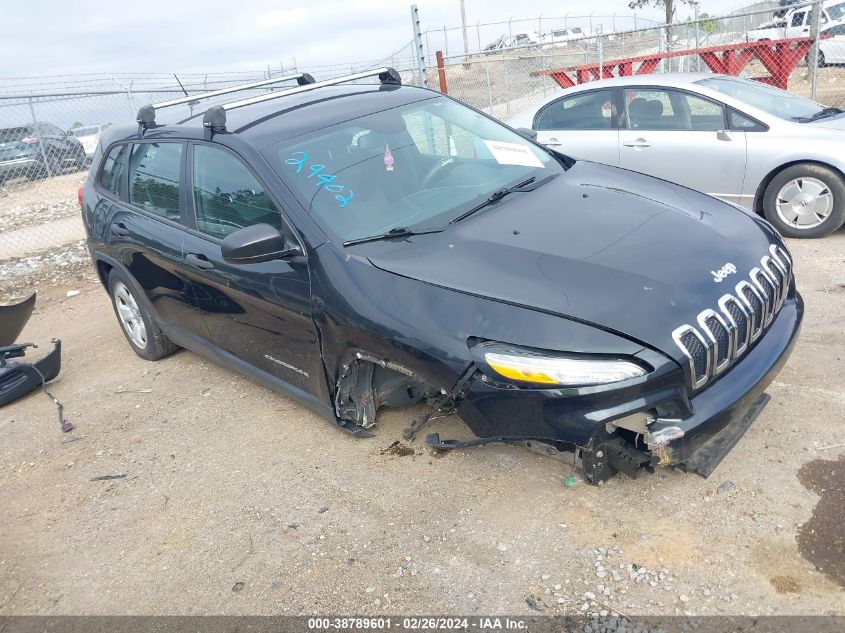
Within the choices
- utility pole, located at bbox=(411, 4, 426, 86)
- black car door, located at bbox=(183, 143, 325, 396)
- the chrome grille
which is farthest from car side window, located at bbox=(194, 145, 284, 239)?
utility pole, located at bbox=(411, 4, 426, 86)

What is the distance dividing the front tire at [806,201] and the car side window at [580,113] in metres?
1.72

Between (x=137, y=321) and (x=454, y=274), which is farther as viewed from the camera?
(x=137, y=321)

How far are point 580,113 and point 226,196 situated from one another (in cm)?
450

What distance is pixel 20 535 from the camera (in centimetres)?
347

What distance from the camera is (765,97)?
6.41m

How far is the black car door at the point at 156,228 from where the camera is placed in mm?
4180

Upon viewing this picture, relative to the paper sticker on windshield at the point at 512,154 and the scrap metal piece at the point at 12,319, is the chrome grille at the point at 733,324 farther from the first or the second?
the scrap metal piece at the point at 12,319

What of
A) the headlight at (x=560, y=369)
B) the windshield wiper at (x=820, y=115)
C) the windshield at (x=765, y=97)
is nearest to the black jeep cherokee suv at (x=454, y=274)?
the headlight at (x=560, y=369)

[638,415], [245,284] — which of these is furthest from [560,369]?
[245,284]

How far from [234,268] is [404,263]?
1.14 meters

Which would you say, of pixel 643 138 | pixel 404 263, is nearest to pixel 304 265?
pixel 404 263

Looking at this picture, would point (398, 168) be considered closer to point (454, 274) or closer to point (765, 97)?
point (454, 274)

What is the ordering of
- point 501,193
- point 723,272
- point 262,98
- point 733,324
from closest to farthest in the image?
point 733,324
point 723,272
point 501,193
point 262,98

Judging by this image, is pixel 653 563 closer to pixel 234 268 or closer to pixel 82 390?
pixel 234 268
